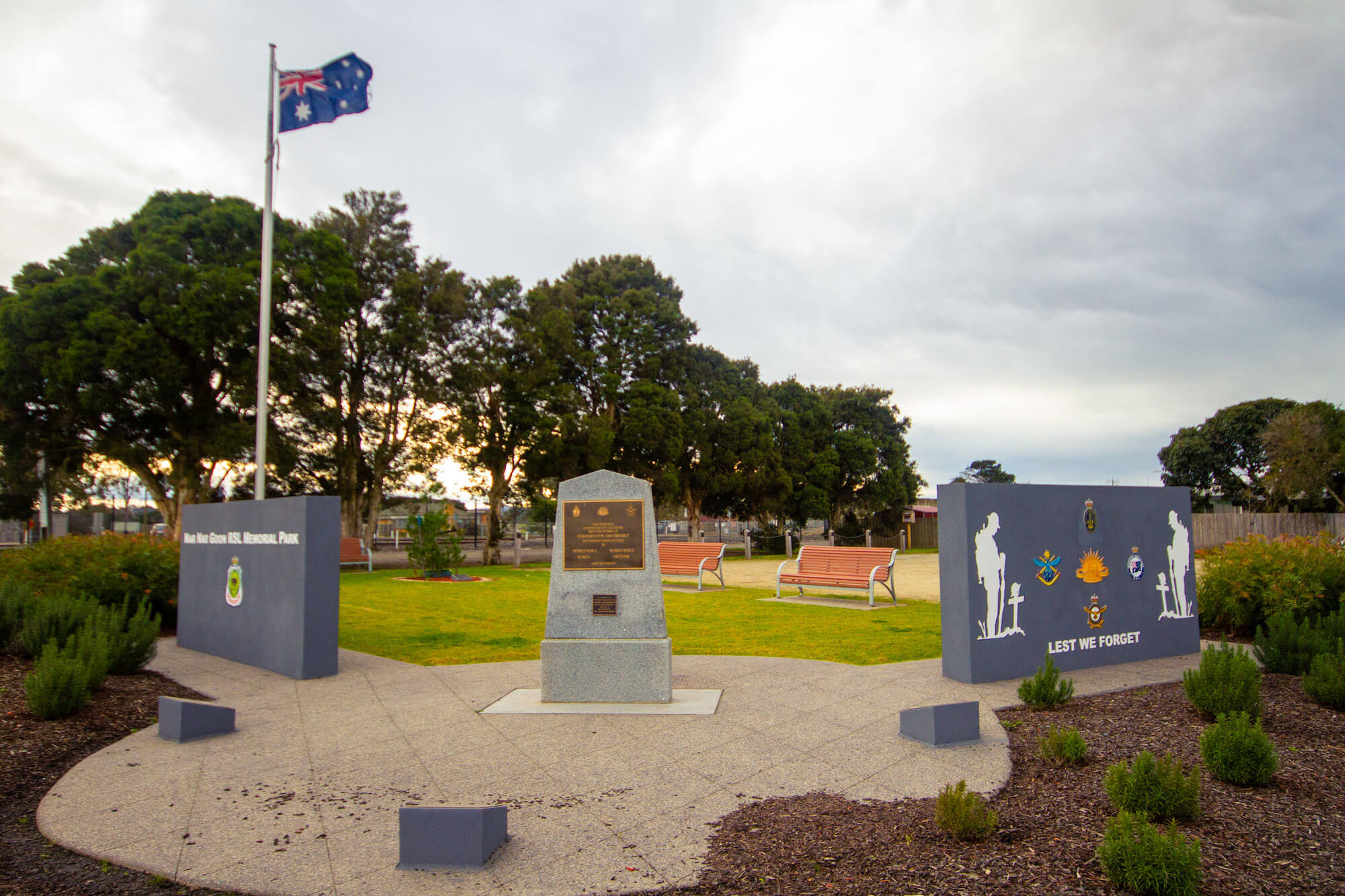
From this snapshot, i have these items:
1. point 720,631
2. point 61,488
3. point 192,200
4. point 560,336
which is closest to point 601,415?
point 560,336

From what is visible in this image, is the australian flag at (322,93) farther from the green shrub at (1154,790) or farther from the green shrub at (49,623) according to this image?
the green shrub at (1154,790)

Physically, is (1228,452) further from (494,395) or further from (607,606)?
(607,606)

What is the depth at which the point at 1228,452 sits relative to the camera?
A: 174ft

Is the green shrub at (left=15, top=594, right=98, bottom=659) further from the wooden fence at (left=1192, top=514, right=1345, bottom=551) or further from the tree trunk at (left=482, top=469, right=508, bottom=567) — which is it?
the wooden fence at (left=1192, top=514, right=1345, bottom=551)

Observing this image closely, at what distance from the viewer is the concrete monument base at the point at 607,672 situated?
257 inches

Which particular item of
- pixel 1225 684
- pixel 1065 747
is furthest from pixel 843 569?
pixel 1065 747

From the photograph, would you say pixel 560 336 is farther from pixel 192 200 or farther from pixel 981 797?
pixel 981 797

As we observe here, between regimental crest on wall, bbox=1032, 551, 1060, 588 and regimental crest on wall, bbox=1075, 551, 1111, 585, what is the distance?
0.34 meters

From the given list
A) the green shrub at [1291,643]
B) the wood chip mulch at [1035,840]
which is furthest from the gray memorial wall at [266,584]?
the green shrub at [1291,643]

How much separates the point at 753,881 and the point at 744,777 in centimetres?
135

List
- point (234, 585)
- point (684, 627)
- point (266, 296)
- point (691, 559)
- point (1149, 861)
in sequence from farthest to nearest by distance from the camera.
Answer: point (691, 559), point (266, 296), point (684, 627), point (234, 585), point (1149, 861)

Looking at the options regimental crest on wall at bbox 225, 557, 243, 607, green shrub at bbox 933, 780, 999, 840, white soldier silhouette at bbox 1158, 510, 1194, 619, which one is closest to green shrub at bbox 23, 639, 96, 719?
regimental crest on wall at bbox 225, 557, 243, 607

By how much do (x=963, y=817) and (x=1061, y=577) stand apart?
483cm

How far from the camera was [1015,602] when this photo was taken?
24.2 ft
